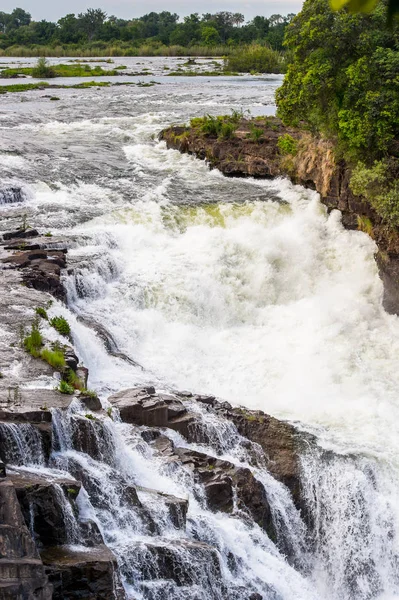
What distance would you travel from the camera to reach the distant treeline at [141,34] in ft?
326

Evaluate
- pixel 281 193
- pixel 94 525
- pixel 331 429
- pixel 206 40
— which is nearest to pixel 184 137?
pixel 281 193

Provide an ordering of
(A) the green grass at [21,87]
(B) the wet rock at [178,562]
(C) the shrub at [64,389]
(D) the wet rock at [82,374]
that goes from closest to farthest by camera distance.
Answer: (B) the wet rock at [178,562]
(C) the shrub at [64,389]
(D) the wet rock at [82,374]
(A) the green grass at [21,87]

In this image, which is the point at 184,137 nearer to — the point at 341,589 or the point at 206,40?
the point at 341,589

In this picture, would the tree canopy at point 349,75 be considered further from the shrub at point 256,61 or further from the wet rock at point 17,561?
the shrub at point 256,61

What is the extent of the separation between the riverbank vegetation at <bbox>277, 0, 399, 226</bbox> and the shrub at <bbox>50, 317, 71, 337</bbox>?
9.26m

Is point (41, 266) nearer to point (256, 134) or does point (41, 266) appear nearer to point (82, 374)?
point (82, 374)

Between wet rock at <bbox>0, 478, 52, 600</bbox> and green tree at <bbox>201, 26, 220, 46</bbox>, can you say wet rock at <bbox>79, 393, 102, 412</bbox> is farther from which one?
green tree at <bbox>201, 26, 220, 46</bbox>

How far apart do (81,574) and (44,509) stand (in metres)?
1.10

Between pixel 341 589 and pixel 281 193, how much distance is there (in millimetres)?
16713

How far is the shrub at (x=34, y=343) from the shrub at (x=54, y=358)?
17cm

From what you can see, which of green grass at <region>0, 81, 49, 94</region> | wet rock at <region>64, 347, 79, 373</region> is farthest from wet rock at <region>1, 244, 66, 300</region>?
green grass at <region>0, 81, 49, 94</region>

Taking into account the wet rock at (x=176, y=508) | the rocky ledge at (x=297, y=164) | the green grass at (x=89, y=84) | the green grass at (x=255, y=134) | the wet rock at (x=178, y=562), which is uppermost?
the green grass at (x=89, y=84)

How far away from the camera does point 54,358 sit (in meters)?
14.9

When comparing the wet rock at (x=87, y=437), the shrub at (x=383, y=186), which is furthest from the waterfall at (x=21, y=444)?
the shrub at (x=383, y=186)
